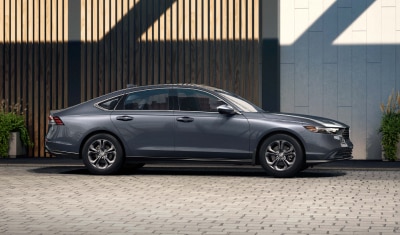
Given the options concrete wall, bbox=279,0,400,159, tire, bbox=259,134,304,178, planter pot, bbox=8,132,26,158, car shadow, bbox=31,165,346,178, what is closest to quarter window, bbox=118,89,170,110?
car shadow, bbox=31,165,346,178

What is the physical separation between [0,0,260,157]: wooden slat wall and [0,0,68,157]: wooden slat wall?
0.07ft

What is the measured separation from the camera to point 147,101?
55.6ft

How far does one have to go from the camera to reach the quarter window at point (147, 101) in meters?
16.9

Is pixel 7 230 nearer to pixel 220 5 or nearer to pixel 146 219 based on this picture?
pixel 146 219

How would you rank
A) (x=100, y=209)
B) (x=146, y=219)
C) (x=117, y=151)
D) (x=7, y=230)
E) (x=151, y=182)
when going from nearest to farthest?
(x=7, y=230), (x=146, y=219), (x=100, y=209), (x=151, y=182), (x=117, y=151)

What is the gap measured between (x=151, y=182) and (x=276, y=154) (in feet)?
7.02

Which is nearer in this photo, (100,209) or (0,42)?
(100,209)

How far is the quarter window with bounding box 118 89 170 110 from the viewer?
16891 mm

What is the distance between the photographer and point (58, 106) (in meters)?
22.2

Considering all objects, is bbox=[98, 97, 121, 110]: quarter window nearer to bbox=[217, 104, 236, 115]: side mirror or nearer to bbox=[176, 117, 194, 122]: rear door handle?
bbox=[176, 117, 194, 122]: rear door handle

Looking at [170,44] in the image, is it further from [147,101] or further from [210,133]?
[210,133]

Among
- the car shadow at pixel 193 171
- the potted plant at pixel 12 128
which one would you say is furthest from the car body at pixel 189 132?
the potted plant at pixel 12 128

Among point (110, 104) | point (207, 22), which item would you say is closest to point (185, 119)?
point (110, 104)

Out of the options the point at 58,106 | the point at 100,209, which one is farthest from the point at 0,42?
the point at 100,209
